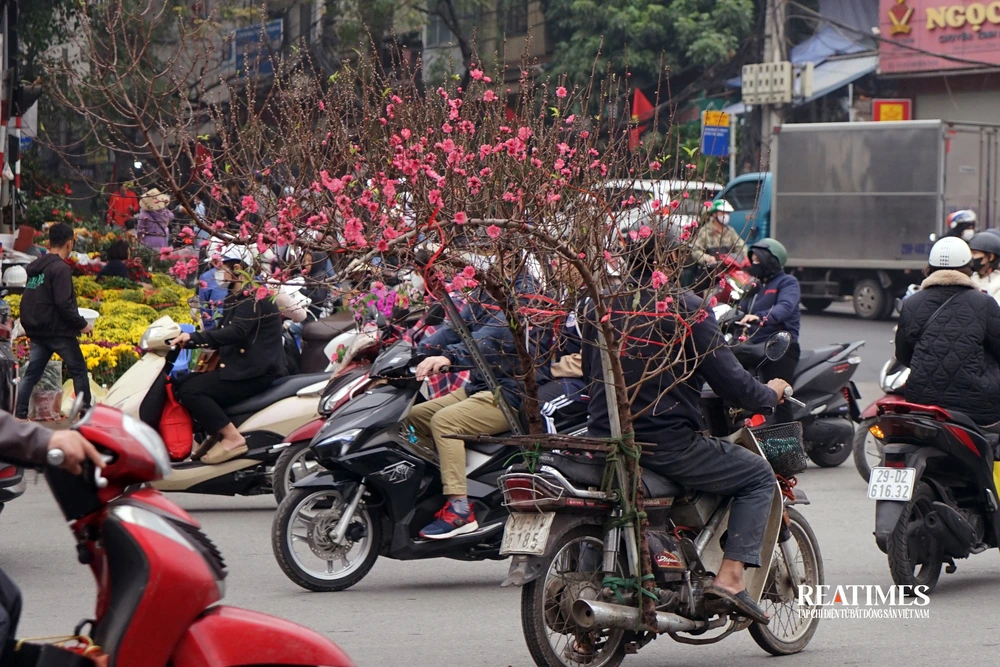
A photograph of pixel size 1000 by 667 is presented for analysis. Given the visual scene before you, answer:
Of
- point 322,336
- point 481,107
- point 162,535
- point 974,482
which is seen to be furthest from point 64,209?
point 162,535

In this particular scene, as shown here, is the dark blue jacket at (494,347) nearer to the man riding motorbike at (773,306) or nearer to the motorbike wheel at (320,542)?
the motorbike wheel at (320,542)

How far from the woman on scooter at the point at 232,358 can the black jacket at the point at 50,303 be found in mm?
2623

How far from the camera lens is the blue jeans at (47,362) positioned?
11312 mm

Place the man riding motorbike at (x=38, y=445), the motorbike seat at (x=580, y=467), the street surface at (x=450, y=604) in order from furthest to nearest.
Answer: the street surface at (x=450, y=604) < the motorbike seat at (x=580, y=467) < the man riding motorbike at (x=38, y=445)

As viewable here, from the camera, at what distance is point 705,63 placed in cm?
2872

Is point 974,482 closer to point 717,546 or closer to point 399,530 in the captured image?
point 717,546

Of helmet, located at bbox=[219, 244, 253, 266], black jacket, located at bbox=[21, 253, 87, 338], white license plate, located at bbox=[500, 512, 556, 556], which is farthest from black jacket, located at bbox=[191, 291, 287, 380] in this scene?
white license plate, located at bbox=[500, 512, 556, 556]

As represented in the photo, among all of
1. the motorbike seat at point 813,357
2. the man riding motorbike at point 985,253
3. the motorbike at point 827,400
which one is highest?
the man riding motorbike at point 985,253

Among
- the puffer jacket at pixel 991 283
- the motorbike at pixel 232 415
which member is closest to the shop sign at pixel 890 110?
the puffer jacket at pixel 991 283

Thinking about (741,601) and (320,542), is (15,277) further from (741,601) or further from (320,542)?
(741,601)

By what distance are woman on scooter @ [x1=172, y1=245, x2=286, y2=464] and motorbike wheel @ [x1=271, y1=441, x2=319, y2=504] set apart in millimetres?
398

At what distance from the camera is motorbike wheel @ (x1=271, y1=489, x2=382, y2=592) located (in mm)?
6766

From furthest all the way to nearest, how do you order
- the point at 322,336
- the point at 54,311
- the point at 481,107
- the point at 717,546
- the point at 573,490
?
1. the point at 322,336
2. the point at 54,311
3. the point at 481,107
4. the point at 717,546
5. the point at 573,490

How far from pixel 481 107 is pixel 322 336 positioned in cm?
320
